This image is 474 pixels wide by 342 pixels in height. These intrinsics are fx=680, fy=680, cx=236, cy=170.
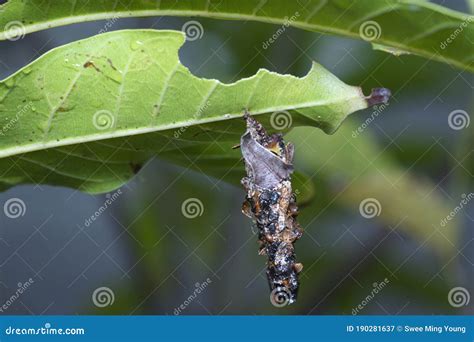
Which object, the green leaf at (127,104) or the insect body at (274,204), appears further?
the insect body at (274,204)

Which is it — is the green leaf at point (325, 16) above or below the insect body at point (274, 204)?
above

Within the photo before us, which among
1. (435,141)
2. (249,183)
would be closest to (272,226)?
(249,183)

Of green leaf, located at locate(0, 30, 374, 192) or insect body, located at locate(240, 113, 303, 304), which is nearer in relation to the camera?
green leaf, located at locate(0, 30, 374, 192)

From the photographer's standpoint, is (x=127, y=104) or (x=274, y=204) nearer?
(x=127, y=104)

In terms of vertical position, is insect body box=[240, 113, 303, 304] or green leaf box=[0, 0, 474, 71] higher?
green leaf box=[0, 0, 474, 71]

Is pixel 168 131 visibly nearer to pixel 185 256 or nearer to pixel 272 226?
pixel 272 226
